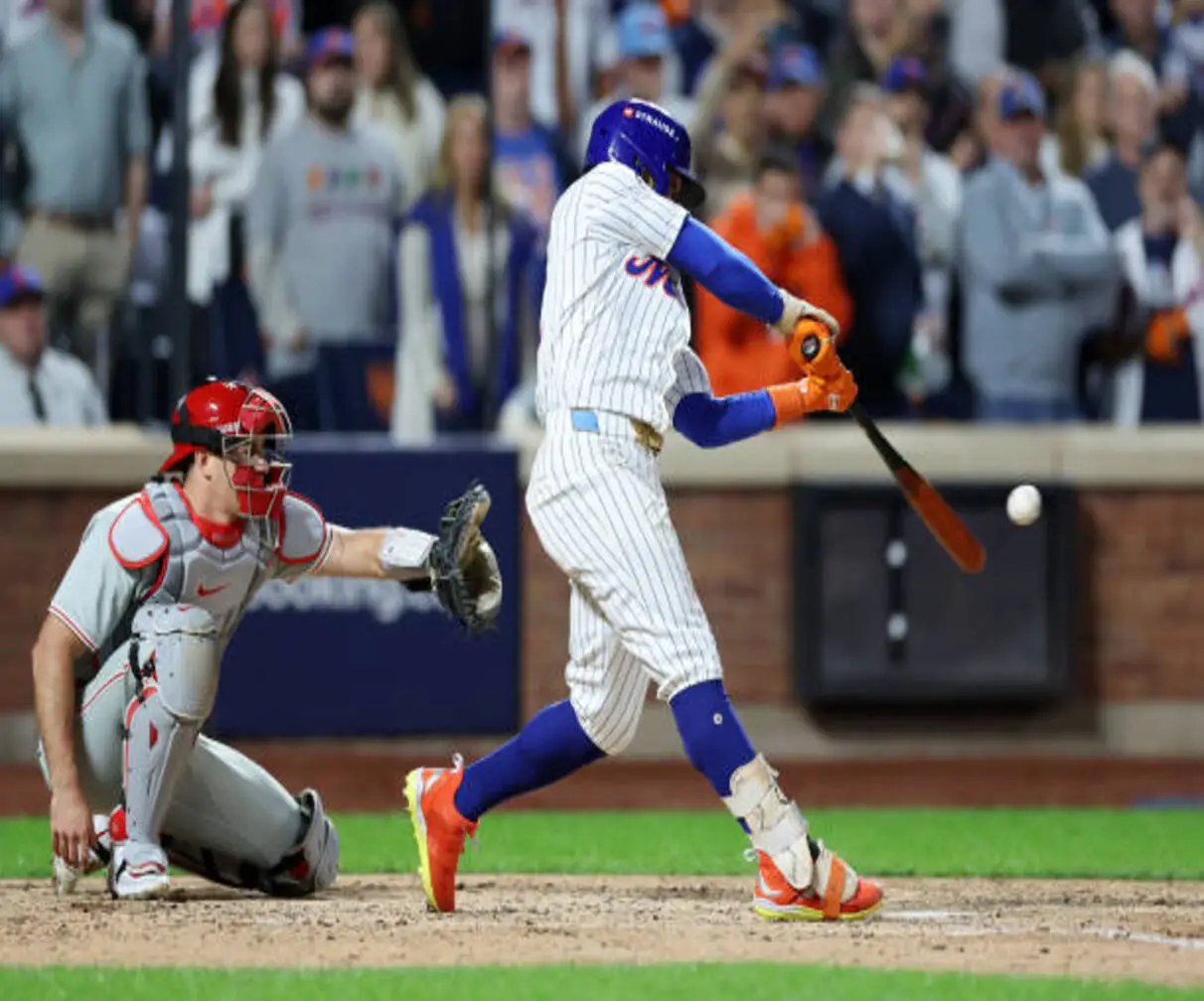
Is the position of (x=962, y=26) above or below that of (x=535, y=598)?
above

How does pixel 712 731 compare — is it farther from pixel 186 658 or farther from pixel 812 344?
pixel 186 658

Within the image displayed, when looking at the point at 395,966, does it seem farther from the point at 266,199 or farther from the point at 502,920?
the point at 266,199

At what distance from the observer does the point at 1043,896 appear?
5.82 meters

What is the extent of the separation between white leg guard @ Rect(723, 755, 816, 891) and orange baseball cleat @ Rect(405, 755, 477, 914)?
0.70 m

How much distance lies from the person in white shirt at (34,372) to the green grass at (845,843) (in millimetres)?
2082

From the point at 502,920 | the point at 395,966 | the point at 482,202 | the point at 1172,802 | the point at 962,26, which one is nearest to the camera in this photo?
the point at 395,966

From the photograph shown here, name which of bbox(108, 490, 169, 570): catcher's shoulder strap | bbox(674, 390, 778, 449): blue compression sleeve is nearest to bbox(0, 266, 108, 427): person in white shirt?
bbox(108, 490, 169, 570): catcher's shoulder strap

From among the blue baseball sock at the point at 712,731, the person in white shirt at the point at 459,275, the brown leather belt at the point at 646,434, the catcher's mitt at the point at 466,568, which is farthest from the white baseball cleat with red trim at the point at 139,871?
the person in white shirt at the point at 459,275

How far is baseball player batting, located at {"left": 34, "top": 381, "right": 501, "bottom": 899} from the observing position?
5312 millimetres

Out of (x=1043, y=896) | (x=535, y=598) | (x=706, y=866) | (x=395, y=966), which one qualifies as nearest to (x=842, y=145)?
(x=535, y=598)

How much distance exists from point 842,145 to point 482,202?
1491mm

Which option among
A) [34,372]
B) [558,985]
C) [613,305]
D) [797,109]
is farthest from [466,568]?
[797,109]

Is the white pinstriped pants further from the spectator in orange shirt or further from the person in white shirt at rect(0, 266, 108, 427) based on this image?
the person in white shirt at rect(0, 266, 108, 427)

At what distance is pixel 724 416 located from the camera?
5359 millimetres
